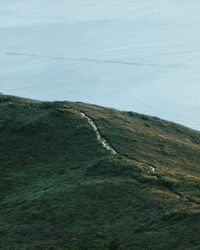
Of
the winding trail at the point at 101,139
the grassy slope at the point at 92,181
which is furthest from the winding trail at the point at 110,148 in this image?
the grassy slope at the point at 92,181

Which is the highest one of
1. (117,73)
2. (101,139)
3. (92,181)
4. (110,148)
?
(117,73)

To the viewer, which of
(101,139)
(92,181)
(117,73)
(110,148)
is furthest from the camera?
(117,73)

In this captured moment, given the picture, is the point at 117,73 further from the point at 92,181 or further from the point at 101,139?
the point at 92,181

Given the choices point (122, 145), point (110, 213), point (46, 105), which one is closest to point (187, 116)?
point (46, 105)

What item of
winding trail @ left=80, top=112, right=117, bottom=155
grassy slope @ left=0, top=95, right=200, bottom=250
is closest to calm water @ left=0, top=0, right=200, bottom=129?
grassy slope @ left=0, top=95, right=200, bottom=250

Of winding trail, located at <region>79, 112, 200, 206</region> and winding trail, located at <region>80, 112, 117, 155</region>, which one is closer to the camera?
winding trail, located at <region>79, 112, 200, 206</region>

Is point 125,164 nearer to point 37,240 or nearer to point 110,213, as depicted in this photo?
point 110,213

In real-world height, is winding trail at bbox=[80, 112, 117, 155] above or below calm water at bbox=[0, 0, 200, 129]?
below

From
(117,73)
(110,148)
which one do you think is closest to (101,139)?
(110,148)

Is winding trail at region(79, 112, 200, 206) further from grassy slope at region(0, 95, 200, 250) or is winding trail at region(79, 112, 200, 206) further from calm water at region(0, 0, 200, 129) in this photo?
calm water at region(0, 0, 200, 129)
